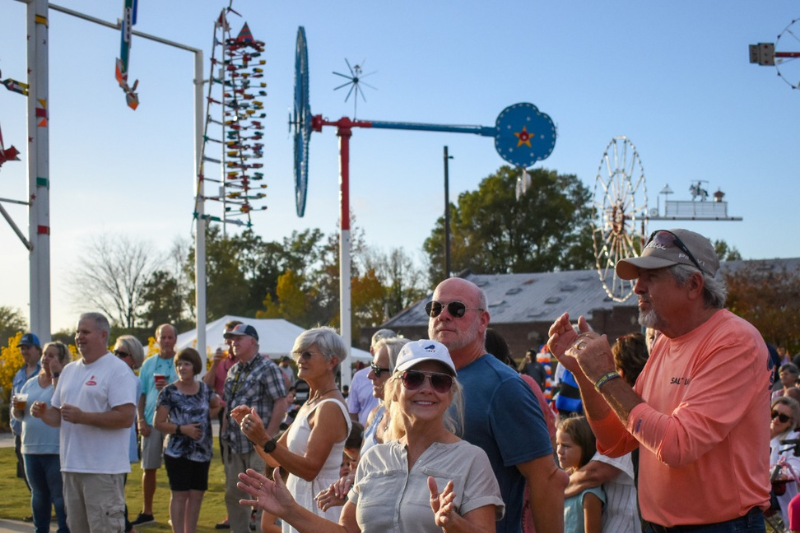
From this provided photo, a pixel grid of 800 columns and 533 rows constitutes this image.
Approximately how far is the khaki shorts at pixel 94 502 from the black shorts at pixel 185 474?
1301 millimetres

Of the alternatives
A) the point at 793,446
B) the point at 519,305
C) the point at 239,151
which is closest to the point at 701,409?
the point at 793,446

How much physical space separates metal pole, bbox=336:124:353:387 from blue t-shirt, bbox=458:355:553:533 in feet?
47.0

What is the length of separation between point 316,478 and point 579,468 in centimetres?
152

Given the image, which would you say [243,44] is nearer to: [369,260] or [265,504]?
[265,504]

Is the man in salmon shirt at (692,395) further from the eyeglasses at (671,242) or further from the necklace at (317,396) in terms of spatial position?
the necklace at (317,396)

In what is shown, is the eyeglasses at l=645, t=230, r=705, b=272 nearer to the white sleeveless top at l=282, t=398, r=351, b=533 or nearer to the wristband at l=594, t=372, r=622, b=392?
the wristband at l=594, t=372, r=622, b=392

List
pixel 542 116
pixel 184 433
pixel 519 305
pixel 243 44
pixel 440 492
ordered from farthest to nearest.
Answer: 1. pixel 519 305
2. pixel 542 116
3. pixel 243 44
4. pixel 184 433
5. pixel 440 492

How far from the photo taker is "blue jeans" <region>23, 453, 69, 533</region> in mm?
8156

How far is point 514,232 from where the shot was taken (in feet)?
242

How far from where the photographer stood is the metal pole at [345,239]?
1816 cm

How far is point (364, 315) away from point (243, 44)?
46.9 m

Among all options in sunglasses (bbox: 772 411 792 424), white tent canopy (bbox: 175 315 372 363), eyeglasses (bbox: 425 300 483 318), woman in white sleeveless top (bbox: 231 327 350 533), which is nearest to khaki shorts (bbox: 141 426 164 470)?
woman in white sleeveless top (bbox: 231 327 350 533)

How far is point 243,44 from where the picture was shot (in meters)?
16.1

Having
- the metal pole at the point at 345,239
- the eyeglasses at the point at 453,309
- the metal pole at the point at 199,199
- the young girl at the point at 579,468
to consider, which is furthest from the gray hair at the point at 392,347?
the metal pole at the point at 345,239
